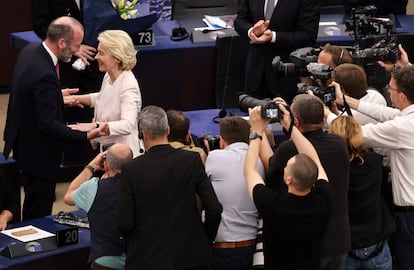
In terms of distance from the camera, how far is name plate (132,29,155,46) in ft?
30.1

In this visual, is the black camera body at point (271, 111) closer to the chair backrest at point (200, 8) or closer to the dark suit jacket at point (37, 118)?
the dark suit jacket at point (37, 118)

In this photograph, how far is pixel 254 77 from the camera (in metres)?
8.51

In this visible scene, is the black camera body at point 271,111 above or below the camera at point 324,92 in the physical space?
above

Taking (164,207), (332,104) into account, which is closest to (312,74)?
(332,104)

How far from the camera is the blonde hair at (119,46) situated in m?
7.12

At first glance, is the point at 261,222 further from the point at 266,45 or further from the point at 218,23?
the point at 218,23

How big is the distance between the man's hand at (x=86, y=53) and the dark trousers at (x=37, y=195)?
5.33ft

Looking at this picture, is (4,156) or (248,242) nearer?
(248,242)

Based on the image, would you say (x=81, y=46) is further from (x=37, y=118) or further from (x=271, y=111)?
(x=271, y=111)

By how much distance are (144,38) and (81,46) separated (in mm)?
822

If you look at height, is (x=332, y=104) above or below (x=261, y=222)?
above

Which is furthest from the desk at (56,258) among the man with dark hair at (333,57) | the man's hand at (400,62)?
the man's hand at (400,62)

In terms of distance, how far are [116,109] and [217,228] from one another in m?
1.71

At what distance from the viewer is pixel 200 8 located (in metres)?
10.5
